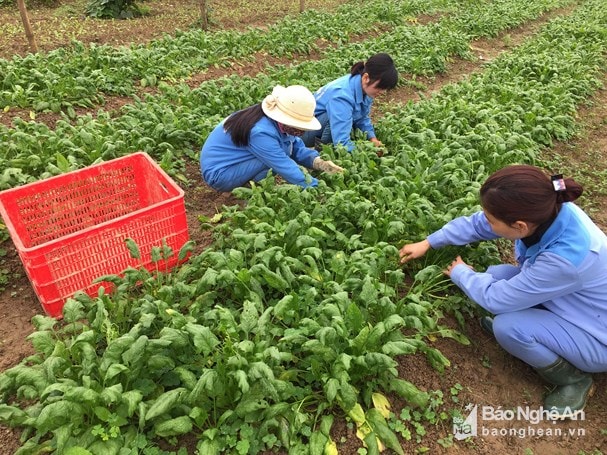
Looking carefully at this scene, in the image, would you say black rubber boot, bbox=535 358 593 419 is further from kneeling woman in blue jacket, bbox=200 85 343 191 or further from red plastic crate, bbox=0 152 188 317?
red plastic crate, bbox=0 152 188 317

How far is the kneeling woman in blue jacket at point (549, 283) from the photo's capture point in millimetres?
2830

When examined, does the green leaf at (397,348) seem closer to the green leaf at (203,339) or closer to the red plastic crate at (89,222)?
the green leaf at (203,339)

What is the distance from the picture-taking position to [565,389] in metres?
3.35

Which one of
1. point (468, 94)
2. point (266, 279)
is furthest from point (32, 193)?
point (468, 94)

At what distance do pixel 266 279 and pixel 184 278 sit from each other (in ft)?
2.31

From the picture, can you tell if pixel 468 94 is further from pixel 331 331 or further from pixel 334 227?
pixel 331 331

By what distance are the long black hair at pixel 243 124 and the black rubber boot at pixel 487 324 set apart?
8.56 feet

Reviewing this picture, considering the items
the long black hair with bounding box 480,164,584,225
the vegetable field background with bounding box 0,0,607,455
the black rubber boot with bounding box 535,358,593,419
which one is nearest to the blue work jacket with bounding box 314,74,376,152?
the vegetable field background with bounding box 0,0,607,455

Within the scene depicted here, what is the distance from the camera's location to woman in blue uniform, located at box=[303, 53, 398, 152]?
520cm

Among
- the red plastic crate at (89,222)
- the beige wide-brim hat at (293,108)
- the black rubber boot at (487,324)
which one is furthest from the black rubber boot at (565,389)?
the red plastic crate at (89,222)

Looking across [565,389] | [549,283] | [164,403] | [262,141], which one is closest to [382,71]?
[262,141]

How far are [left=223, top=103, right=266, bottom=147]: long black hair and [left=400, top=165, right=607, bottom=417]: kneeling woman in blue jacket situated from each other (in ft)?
7.16

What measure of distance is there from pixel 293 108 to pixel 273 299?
1.73 metres

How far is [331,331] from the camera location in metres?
3.04
